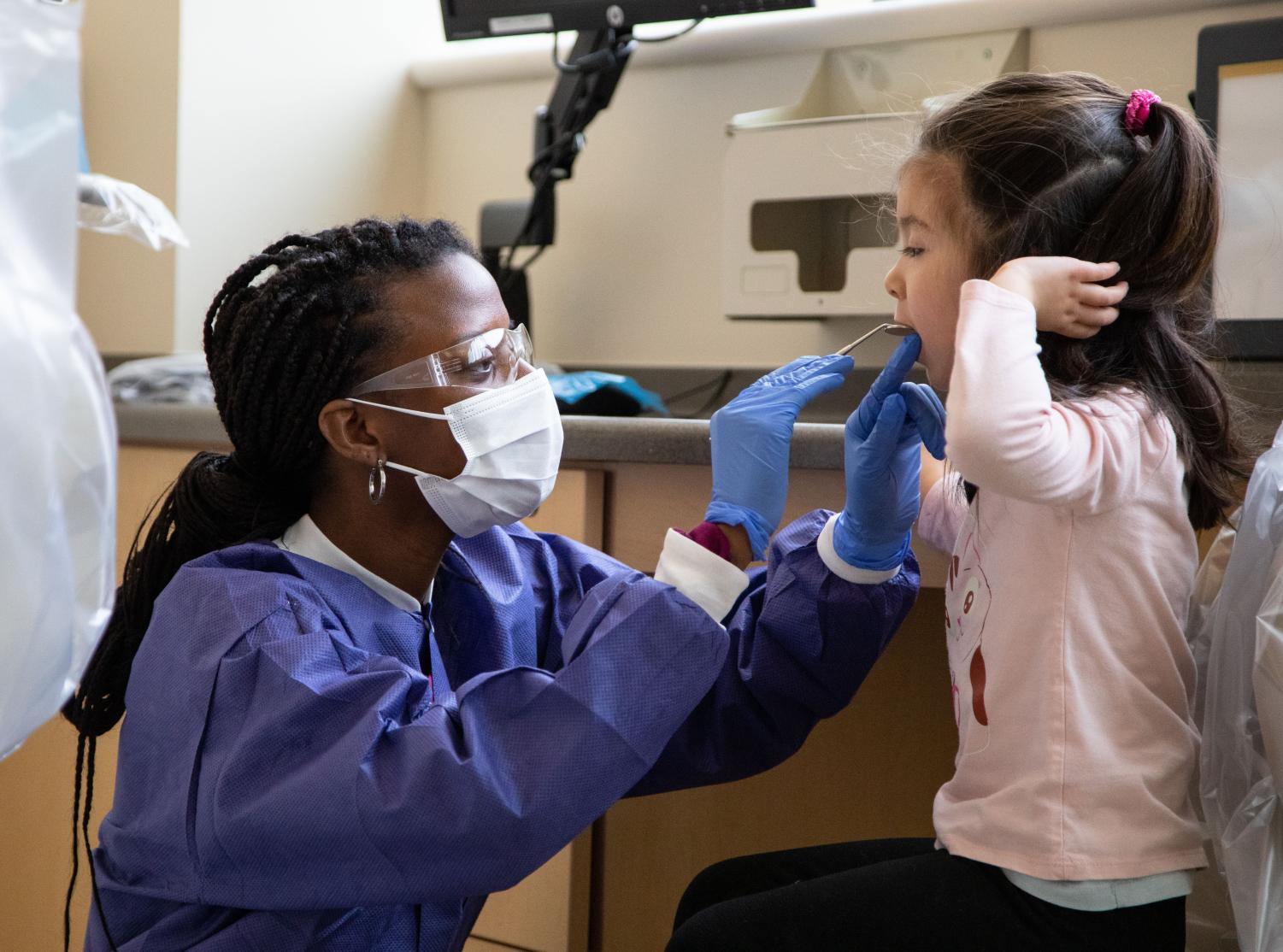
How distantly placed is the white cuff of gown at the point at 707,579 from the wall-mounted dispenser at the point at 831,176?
77 centimetres

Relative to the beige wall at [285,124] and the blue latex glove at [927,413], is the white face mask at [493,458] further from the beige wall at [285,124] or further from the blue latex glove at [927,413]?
the beige wall at [285,124]

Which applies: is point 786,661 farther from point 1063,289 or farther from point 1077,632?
point 1063,289

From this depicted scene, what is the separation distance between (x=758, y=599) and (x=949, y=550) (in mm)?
171

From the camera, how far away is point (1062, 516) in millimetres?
866

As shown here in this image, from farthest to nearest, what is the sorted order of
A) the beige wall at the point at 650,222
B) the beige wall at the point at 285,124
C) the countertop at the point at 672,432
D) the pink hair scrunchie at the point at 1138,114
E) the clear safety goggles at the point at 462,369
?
the beige wall at the point at 285,124, the beige wall at the point at 650,222, the countertop at the point at 672,432, the clear safety goggles at the point at 462,369, the pink hair scrunchie at the point at 1138,114

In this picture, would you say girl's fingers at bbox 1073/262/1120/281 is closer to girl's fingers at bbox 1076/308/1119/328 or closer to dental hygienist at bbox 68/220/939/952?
girl's fingers at bbox 1076/308/1119/328

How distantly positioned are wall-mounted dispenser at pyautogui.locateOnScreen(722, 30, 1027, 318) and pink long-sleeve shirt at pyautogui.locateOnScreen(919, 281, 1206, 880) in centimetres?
78

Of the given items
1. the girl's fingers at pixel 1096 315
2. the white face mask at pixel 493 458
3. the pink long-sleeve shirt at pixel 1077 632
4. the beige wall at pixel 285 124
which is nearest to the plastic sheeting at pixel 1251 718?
the pink long-sleeve shirt at pixel 1077 632

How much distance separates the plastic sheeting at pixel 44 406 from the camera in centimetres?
54

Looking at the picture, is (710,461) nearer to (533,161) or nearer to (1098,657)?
(1098,657)

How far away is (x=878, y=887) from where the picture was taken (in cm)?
88

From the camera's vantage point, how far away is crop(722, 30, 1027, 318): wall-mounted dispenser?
5.41 ft

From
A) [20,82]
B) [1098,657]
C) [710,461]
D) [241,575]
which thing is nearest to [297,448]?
[241,575]

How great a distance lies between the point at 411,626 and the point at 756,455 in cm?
31
